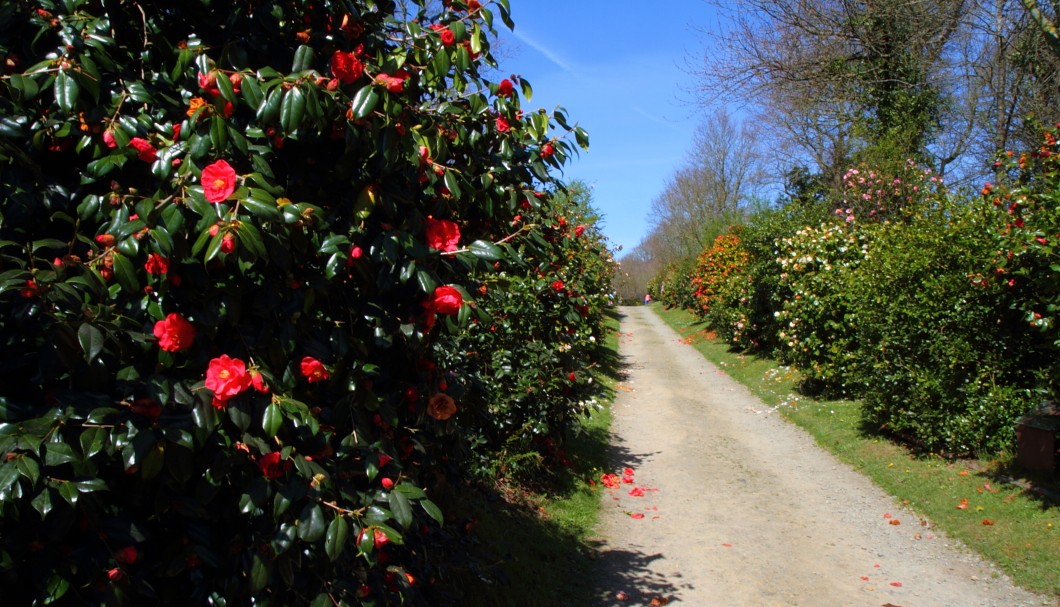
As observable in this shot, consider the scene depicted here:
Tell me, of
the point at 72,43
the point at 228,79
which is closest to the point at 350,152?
the point at 228,79

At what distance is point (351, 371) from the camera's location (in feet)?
8.07

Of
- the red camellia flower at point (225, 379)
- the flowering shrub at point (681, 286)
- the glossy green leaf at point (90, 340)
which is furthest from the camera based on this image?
the flowering shrub at point (681, 286)

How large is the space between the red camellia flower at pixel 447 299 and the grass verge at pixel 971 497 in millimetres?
5266

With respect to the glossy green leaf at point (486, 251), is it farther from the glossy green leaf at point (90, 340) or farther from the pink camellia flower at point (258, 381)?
the glossy green leaf at point (90, 340)

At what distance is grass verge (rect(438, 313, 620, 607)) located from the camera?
4214 mm

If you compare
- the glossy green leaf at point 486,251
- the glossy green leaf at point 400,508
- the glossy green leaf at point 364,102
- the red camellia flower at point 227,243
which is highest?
the glossy green leaf at point 364,102

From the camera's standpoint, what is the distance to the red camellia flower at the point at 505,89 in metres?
3.22

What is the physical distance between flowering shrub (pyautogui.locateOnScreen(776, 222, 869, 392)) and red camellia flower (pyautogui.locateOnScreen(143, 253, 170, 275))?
10.6 m

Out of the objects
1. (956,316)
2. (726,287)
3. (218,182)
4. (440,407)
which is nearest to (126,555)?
(218,182)

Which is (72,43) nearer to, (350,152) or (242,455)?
(350,152)

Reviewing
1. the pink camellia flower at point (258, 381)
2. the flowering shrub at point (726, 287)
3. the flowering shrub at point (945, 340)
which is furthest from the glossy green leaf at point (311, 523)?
the flowering shrub at point (726, 287)

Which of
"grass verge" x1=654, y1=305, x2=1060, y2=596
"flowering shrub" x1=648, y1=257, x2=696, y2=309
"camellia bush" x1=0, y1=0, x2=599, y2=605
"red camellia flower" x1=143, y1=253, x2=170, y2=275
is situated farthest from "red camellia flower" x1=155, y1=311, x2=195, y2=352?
"flowering shrub" x1=648, y1=257, x2=696, y2=309

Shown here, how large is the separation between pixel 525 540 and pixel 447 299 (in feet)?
14.5

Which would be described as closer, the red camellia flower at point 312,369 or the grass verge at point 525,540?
the red camellia flower at point 312,369
